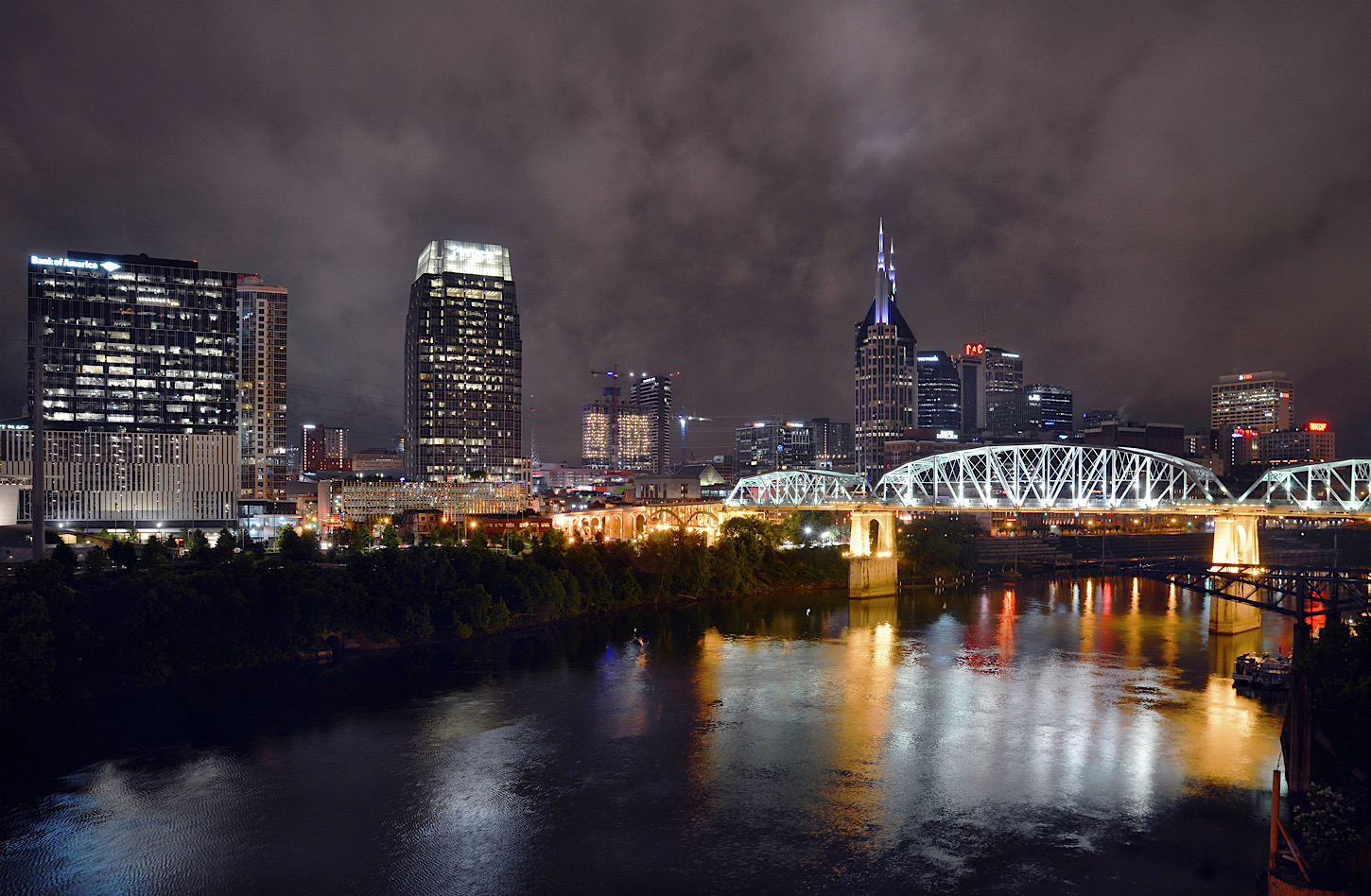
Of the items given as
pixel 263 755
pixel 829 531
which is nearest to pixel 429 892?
pixel 263 755

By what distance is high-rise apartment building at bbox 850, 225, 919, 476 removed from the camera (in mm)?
189000

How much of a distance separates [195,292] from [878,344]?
13457 cm

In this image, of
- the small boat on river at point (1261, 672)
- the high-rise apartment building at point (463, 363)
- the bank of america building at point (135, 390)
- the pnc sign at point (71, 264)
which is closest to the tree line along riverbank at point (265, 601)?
the bank of america building at point (135, 390)

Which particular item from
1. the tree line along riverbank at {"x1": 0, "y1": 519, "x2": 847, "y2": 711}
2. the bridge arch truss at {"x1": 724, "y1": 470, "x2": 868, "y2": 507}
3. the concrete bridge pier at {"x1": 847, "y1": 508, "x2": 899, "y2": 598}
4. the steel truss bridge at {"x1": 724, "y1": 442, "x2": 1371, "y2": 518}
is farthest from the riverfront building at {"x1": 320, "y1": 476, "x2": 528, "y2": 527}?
the concrete bridge pier at {"x1": 847, "y1": 508, "x2": 899, "y2": 598}

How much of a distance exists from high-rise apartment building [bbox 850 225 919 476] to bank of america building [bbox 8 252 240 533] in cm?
12390

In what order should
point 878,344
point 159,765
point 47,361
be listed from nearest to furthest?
point 159,765 < point 47,361 < point 878,344

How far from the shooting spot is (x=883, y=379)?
7554 inches

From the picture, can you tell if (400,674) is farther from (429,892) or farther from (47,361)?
(47,361)

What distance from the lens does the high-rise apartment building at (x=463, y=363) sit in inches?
5187

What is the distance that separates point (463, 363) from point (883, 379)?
94724mm

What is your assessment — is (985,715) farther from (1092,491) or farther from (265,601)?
(1092,491)

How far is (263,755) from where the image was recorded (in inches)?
1093

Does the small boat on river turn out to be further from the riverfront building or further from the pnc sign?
the pnc sign

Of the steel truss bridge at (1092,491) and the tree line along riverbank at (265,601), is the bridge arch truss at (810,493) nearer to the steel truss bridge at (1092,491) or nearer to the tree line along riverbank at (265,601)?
the steel truss bridge at (1092,491)
